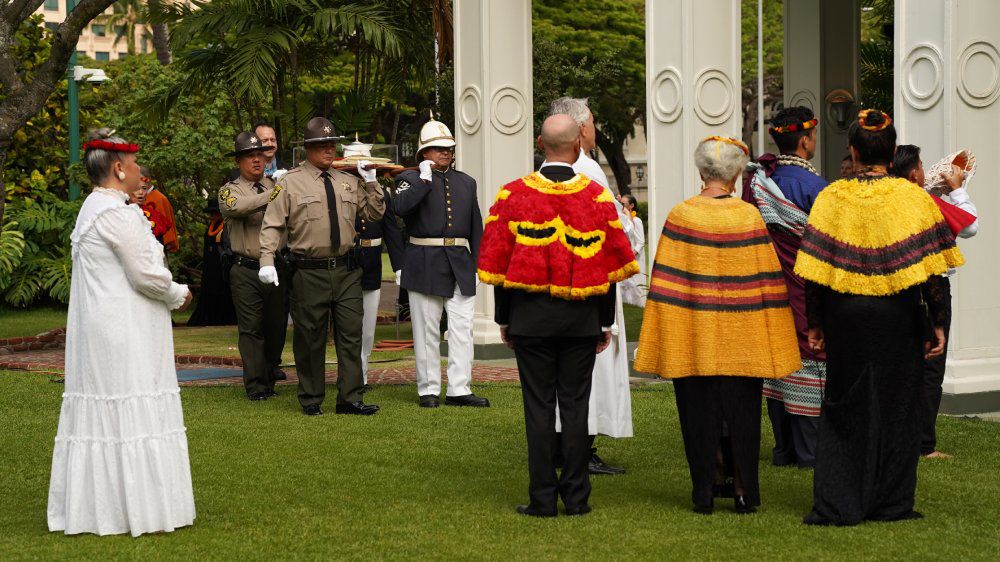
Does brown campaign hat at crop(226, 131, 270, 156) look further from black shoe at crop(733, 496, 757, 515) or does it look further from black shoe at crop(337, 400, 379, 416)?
black shoe at crop(733, 496, 757, 515)

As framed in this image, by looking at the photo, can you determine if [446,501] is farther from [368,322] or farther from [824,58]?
[824,58]

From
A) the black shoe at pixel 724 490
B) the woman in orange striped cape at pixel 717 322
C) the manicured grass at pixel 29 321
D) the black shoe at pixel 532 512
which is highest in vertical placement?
the woman in orange striped cape at pixel 717 322

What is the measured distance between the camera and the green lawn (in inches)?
261

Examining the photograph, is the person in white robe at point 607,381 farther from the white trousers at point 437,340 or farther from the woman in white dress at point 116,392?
the white trousers at point 437,340

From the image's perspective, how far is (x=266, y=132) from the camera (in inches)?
484

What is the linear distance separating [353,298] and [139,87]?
41.1 ft

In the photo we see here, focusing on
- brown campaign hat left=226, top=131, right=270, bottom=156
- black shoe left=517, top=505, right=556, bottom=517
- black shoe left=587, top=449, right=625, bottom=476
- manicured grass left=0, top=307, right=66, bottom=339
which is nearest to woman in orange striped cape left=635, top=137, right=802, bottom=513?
black shoe left=517, top=505, right=556, bottom=517

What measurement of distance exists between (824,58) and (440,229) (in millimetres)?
10175

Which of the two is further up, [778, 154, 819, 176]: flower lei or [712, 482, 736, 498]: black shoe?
[778, 154, 819, 176]: flower lei

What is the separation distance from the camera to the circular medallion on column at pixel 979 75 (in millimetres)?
10562

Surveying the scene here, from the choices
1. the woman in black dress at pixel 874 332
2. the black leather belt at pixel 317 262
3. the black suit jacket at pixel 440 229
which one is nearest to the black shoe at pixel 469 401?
the black suit jacket at pixel 440 229

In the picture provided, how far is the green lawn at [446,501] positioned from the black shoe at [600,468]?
4.5 inches

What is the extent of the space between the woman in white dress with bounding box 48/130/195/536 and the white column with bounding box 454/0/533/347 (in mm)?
7981

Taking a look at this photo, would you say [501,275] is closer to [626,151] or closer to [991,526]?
[991,526]
